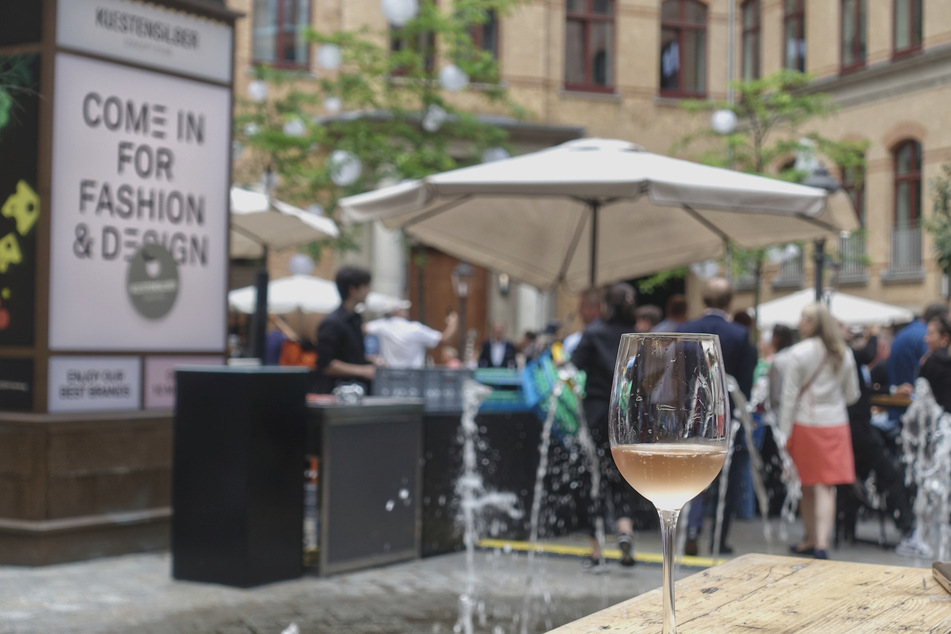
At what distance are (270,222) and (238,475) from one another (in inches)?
204

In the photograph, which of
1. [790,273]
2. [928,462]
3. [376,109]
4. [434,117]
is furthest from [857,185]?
[928,462]

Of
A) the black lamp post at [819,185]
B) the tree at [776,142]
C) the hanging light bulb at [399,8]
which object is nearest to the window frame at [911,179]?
the tree at [776,142]

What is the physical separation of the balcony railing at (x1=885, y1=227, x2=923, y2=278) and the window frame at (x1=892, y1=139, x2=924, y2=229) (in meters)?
0.19

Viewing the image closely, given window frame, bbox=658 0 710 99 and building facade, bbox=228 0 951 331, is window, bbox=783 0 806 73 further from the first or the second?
window frame, bbox=658 0 710 99

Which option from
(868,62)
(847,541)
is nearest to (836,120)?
(868,62)

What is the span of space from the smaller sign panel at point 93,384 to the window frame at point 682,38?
71.1ft

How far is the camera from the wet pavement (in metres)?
5.28

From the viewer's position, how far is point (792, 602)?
63.5 inches

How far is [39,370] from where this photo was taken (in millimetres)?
6570

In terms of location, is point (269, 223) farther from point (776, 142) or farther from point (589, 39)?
point (589, 39)

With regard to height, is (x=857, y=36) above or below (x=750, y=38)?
below

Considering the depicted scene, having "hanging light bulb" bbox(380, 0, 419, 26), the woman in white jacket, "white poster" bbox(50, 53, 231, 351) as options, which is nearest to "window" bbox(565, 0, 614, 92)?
"hanging light bulb" bbox(380, 0, 419, 26)

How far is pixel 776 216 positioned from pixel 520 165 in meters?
2.33

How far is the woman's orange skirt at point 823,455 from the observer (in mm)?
7785
